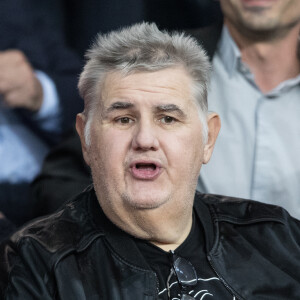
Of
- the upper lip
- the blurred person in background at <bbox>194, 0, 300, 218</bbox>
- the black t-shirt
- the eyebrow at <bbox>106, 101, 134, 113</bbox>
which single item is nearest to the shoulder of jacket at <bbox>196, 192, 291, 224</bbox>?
the black t-shirt

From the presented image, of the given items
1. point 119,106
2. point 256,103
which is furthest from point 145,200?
point 256,103

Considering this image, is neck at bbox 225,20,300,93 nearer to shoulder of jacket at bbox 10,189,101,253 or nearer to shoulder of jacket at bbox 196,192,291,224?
shoulder of jacket at bbox 196,192,291,224

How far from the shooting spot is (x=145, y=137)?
2.10 metres

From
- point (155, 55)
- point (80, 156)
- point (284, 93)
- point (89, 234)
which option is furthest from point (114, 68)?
point (284, 93)

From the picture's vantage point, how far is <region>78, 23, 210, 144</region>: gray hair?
2174 millimetres

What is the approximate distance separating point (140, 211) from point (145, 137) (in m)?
0.21

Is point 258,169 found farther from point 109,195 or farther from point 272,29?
point 109,195

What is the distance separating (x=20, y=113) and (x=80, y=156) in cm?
33

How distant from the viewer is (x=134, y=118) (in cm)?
217

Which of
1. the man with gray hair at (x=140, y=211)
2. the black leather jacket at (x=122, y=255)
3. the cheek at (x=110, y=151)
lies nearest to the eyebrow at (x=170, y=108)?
the man with gray hair at (x=140, y=211)

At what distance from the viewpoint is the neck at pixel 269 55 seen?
10.8 ft

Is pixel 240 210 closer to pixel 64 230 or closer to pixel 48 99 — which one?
pixel 64 230

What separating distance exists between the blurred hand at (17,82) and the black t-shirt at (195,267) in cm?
120

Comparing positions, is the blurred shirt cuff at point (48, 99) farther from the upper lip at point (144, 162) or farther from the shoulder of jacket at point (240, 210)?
the upper lip at point (144, 162)
